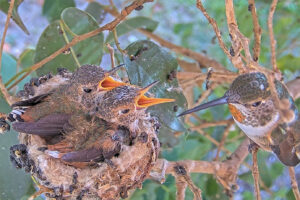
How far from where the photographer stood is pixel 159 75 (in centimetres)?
158

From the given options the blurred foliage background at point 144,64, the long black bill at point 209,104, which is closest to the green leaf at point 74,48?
the blurred foliage background at point 144,64

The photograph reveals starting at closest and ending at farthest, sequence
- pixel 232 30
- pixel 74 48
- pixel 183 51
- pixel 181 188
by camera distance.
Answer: pixel 232 30 → pixel 181 188 → pixel 74 48 → pixel 183 51

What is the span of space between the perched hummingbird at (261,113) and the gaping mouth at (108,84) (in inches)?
16.1

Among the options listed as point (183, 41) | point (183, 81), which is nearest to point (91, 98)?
point (183, 81)

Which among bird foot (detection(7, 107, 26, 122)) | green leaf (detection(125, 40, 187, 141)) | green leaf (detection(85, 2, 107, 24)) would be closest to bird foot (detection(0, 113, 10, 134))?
bird foot (detection(7, 107, 26, 122))

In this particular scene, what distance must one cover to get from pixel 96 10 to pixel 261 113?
110cm

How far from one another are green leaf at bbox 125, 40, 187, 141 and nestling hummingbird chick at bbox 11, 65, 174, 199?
0.06m

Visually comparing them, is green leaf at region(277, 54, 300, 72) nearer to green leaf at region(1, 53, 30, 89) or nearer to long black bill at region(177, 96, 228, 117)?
long black bill at region(177, 96, 228, 117)

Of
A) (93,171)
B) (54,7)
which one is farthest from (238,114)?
(54,7)

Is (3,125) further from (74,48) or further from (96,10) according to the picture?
(96,10)

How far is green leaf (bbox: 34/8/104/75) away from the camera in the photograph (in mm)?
1701

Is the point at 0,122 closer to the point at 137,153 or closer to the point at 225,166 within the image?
the point at 137,153

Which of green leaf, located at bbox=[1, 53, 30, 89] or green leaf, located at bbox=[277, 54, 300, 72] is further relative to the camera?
green leaf, located at bbox=[277, 54, 300, 72]

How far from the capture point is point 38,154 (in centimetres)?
145
